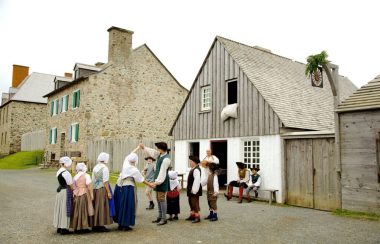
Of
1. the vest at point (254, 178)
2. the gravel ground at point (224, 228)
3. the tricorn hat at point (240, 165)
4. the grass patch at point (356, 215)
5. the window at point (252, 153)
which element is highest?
the window at point (252, 153)

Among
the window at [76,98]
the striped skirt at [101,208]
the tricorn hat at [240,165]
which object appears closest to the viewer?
the striped skirt at [101,208]

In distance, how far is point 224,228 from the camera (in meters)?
8.12

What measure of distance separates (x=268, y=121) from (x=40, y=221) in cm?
822

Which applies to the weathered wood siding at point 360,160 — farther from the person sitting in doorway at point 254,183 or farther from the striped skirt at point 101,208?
the striped skirt at point 101,208

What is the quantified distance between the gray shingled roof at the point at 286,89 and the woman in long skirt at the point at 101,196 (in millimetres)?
7090

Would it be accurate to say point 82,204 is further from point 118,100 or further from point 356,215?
point 118,100

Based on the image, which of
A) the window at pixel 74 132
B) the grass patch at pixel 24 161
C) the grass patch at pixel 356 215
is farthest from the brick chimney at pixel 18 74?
the grass patch at pixel 356 215

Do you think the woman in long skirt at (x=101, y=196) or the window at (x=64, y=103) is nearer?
the woman in long skirt at (x=101, y=196)

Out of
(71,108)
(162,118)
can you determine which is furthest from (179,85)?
(71,108)

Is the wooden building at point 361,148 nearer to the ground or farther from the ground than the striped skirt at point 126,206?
farther from the ground

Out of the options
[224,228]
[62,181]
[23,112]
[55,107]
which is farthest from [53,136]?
[224,228]

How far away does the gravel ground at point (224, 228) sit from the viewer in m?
7.06

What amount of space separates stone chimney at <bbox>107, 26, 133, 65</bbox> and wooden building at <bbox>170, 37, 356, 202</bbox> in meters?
11.0

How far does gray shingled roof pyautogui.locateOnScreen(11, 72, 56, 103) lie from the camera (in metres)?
39.1
